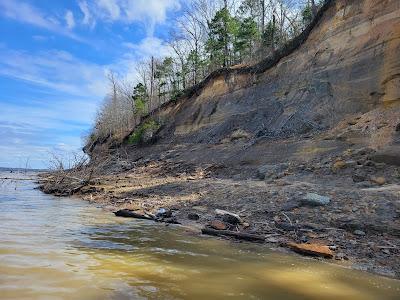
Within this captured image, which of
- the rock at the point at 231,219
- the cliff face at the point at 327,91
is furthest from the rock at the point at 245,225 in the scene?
the cliff face at the point at 327,91

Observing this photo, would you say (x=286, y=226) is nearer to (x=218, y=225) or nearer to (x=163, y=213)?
(x=218, y=225)

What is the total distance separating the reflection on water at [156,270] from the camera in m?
4.83

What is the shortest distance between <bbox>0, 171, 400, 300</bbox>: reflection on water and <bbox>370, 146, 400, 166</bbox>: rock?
20.2 feet

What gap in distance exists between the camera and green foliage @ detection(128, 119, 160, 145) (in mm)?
34750

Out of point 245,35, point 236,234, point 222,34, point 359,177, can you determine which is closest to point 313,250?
point 236,234

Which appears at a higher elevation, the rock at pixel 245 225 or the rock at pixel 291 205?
the rock at pixel 291 205

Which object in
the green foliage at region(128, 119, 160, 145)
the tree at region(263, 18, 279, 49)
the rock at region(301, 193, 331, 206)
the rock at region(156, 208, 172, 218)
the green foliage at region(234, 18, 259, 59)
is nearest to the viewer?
the rock at region(301, 193, 331, 206)

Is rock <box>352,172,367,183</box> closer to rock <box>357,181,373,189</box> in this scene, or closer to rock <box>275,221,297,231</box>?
rock <box>357,181,373,189</box>

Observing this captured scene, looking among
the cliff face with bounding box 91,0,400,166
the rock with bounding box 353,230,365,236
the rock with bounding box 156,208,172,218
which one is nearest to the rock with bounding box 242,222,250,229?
the rock with bounding box 353,230,365,236

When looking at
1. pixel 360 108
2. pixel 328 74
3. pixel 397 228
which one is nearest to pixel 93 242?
pixel 397 228

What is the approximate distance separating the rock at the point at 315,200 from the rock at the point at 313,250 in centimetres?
244

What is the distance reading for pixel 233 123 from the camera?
23.5m

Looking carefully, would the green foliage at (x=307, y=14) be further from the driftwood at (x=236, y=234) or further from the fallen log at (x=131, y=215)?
the driftwood at (x=236, y=234)

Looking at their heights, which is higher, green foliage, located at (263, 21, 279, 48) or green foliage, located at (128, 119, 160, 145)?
green foliage, located at (263, 21, 279, 48)
